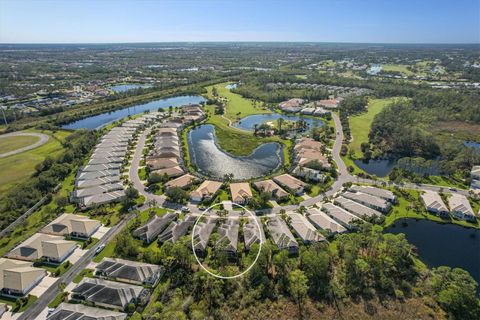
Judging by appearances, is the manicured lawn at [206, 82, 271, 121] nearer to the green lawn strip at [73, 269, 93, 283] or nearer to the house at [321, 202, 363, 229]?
the house at [321, 202, 363, 229]

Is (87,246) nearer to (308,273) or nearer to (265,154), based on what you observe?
(308,273)

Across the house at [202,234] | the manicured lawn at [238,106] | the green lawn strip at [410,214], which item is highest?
the manicured lawn at [238,106]

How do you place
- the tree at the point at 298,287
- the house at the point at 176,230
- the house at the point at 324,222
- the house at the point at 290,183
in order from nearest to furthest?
the tree at the point at 298,287
the house at the point at 176,230
the house at the point at 324,222
the house at the point at 290,183

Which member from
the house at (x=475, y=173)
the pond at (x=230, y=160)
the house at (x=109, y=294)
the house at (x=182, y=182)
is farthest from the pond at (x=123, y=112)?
the house at (x=475, y=173)

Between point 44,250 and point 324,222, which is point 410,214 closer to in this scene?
point 324,222

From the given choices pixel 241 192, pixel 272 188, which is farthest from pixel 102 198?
pixel 272 188

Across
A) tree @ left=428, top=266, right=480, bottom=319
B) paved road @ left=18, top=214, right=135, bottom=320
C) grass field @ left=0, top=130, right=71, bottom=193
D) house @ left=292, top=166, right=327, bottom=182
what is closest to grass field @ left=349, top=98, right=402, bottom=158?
house @ left=292, top=166, right=327, bottom=182

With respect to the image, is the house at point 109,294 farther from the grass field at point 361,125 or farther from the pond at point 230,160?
the grass field at point 361,125
